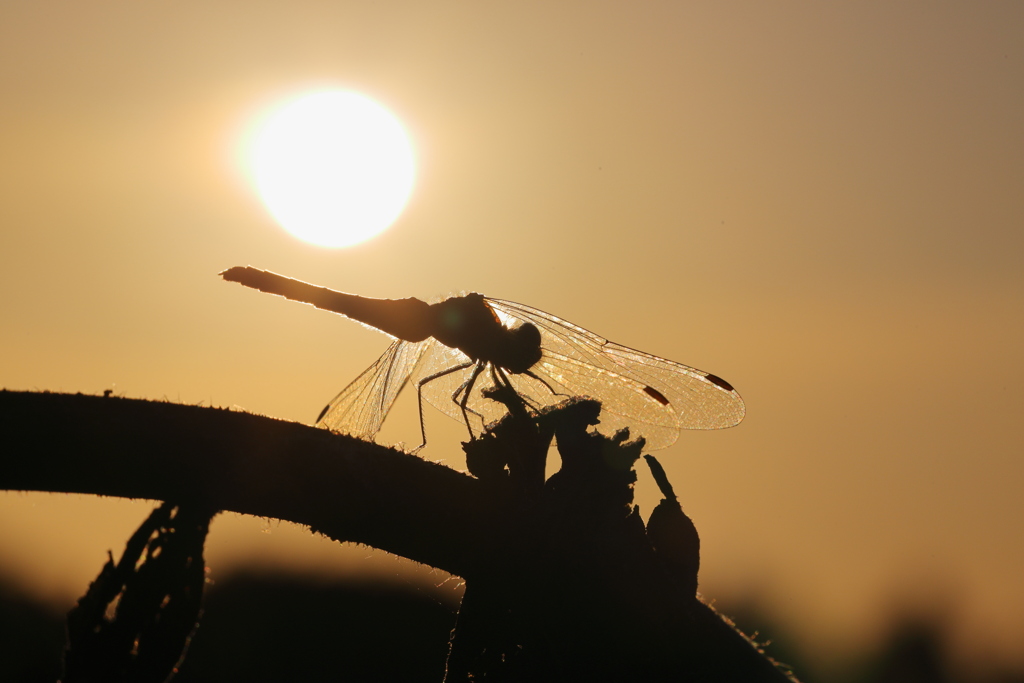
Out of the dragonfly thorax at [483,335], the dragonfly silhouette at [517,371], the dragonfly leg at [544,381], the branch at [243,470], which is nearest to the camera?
the branch at [243,470]

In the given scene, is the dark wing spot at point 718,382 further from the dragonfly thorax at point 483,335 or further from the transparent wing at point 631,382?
the dragonfly thorax at point 483,335

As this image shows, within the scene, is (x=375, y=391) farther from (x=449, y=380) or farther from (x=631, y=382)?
(x=631, y=382)

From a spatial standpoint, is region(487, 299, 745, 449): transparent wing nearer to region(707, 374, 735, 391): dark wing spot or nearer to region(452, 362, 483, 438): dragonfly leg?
region(707, 374, 735, 391): dark wing spot

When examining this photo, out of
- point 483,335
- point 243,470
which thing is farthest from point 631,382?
point 243,470

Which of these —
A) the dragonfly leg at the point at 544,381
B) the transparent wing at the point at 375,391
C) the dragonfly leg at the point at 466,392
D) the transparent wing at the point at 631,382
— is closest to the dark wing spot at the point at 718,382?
the transparent wing at the point at 631,382

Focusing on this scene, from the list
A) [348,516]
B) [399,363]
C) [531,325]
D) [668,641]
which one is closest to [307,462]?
[348,516]

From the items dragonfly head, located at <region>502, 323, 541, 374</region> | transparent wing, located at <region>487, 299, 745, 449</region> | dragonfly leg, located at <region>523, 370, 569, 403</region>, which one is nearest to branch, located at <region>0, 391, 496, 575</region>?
transparent wing, located at <region>487, 299, 745, 449</region>

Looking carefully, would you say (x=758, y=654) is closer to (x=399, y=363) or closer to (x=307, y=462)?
(x=307, y=462)
